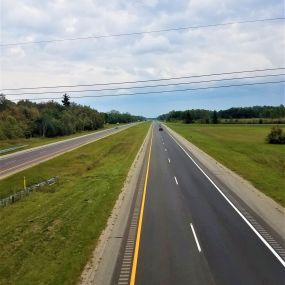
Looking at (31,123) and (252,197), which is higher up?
(31,123)

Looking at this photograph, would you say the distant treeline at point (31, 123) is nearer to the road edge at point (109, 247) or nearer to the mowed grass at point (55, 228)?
the mowed grass at point (55, 228)

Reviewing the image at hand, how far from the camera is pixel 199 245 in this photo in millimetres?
16516

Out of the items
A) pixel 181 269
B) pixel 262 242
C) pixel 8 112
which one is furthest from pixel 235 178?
pixel 8 112

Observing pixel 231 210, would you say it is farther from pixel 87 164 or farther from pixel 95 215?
pixel 87 164

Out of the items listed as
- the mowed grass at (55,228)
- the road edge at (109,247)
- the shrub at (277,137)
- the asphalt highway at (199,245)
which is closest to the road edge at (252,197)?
the asphalt highway at (199,245)

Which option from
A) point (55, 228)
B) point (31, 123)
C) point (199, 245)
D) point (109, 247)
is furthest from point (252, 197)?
point (31, 123)

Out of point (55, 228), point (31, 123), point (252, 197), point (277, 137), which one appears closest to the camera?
point (55, 228)

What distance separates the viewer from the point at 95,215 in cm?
2130

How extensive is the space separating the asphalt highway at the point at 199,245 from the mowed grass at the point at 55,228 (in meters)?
2.30

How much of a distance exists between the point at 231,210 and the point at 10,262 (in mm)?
11838

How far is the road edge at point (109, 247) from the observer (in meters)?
13.4

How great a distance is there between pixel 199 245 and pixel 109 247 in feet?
11.5

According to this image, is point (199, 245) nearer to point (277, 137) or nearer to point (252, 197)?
point (252, 197)

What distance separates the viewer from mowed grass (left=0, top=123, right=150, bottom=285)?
14.1 metres
